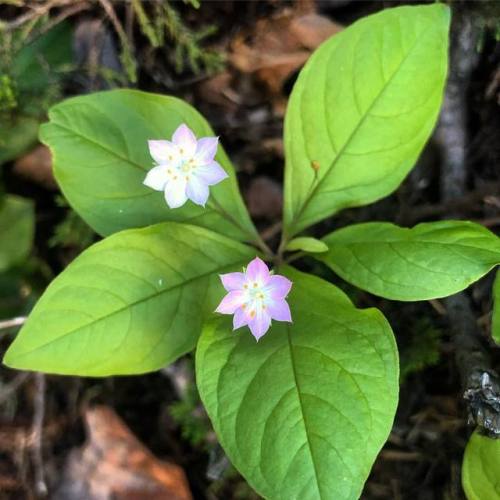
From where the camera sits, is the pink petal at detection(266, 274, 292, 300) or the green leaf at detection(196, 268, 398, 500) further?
the pink petal at detection(266, 274, 292, 300)

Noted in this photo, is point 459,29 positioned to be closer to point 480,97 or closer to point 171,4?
point 480,97

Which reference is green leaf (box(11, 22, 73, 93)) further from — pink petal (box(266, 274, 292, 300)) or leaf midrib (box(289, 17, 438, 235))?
pink petal (box(266, 274, 292, 300))

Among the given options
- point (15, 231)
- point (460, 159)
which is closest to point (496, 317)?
point (460, 159)

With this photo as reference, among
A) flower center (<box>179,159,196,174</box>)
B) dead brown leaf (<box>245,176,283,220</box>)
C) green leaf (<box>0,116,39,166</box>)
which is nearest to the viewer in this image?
flower center (<box>179,159,196,174</box>)

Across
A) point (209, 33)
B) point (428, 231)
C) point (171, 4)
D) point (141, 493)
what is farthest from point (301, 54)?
point (141, 493)

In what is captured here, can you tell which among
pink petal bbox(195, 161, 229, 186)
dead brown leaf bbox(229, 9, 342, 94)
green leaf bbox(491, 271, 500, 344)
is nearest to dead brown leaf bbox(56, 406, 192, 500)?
pink petal bbox(195, 161, 229, 186)

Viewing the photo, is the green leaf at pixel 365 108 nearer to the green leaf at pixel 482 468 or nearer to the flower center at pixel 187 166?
the flower center at pixel 187 166

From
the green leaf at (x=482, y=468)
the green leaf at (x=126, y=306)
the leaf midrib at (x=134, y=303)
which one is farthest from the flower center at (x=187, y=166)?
the green leaf at (x=482, y=468)
